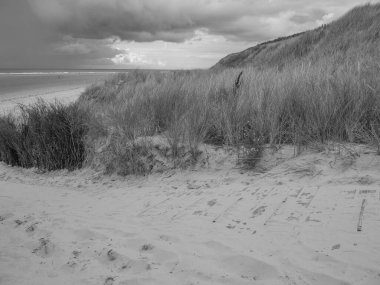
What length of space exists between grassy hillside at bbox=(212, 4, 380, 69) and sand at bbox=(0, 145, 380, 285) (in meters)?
6.78

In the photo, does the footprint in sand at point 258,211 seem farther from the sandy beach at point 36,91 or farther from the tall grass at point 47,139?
the sandy beach at point 36,91

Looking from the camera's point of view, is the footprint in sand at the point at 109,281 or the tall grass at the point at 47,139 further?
the tall grass at the point at 47,139

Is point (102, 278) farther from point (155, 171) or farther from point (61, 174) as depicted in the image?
point (61, 174)

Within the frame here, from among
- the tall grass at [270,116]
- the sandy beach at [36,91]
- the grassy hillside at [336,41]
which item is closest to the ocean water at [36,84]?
the sandy beach at [36,91]

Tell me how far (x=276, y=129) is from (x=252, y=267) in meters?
2.42

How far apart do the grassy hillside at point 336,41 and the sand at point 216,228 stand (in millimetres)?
6782

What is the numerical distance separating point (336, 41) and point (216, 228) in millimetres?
11580

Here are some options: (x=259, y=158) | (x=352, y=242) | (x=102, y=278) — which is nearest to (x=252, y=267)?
(x=352, y=242)

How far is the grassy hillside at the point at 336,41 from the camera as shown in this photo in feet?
36.3

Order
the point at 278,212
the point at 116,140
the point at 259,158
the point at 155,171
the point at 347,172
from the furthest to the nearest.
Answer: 1. the point at 116,140
2. the point at 155,171
3. the point at 259,158
4. the point at 347,172
5. the point at 278,212

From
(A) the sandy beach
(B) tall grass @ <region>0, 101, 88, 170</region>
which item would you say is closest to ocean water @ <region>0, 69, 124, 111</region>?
(A) the sandy beach

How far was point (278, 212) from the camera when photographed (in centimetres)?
314

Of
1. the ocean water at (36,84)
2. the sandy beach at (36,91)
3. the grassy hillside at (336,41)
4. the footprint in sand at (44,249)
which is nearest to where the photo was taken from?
the footprint in sand at (44,249)

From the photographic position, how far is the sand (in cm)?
244
